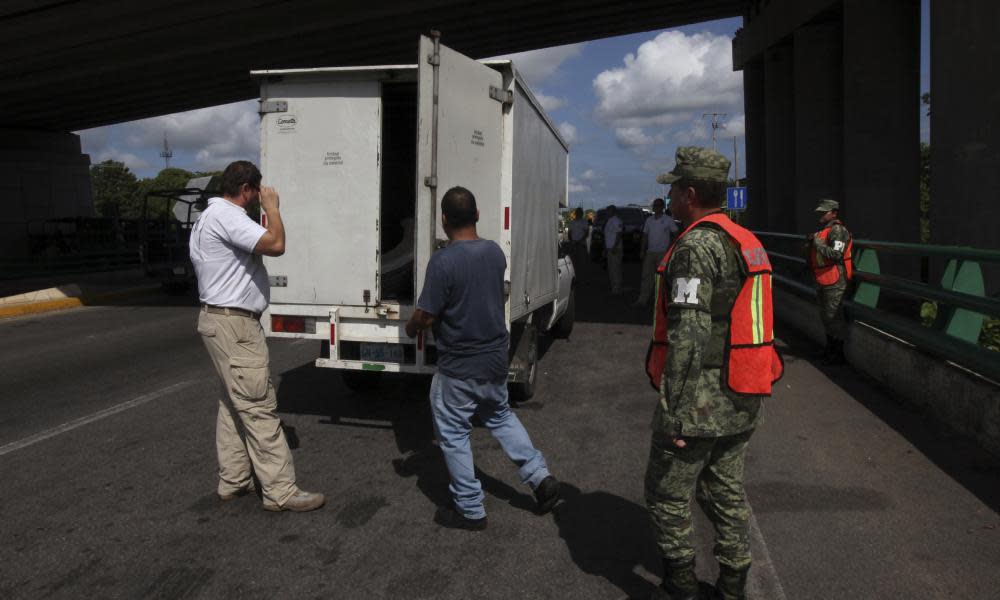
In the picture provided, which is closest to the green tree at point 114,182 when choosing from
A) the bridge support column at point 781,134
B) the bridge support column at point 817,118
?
the bridge support column at point 781,134

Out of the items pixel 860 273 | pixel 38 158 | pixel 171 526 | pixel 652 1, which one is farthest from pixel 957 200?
pixel 38 158

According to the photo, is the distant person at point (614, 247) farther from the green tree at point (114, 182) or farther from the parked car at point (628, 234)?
the green tree at point (114, 182)

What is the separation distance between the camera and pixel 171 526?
4320 mm

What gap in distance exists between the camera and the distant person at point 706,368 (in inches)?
115

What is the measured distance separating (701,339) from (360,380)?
16.7 ft

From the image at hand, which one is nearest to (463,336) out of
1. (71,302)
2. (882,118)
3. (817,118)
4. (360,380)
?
(360,380)

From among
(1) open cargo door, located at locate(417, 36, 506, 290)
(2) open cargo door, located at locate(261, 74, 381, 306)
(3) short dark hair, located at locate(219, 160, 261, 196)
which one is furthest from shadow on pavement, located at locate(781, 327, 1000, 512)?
(3) short dark hair, located at locate(219, 160, 261, 196)

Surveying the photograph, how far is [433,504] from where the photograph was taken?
465 centimetres

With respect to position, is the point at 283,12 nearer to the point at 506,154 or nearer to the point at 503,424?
the point at 506,154

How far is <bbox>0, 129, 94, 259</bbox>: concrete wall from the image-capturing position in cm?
2698

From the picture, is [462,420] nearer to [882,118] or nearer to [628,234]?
[882,118]

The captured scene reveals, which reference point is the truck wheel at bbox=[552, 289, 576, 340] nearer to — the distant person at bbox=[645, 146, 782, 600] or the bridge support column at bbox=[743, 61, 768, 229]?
the distant person at bbox=[645, 146, 782, 600]

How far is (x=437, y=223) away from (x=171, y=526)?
8.25 feet

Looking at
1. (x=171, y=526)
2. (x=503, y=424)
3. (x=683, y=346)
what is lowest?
(x=171, y=526)
